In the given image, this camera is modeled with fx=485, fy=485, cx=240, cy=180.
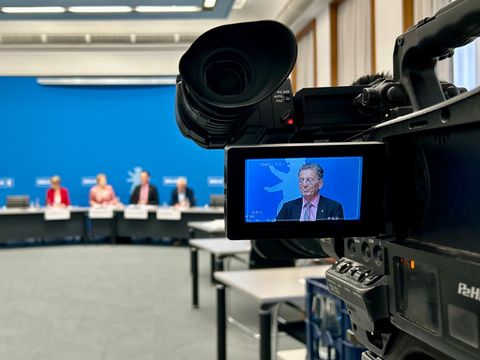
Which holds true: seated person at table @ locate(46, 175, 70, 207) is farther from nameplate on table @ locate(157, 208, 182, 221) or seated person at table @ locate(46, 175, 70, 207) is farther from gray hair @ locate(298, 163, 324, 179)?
gray hair @ locate(298, 163, 324, 179)

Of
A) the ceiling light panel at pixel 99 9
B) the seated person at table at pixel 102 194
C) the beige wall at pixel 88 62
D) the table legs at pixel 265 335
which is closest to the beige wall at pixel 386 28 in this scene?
the table legs at pixel 265 335

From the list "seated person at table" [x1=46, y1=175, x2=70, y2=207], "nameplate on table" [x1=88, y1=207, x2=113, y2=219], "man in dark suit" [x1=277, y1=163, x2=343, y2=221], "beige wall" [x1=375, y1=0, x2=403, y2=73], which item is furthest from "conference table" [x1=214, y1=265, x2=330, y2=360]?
"seated person at table" [x1=46, y1=175, x2=70, y2=207]

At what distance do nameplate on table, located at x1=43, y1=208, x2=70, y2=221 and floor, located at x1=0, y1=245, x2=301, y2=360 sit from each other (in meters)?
1.25

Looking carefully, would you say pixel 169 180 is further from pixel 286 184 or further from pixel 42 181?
pixel 286 184

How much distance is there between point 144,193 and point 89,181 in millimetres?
1466

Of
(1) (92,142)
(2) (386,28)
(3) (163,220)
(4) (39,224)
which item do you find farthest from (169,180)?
(2) (386,28)

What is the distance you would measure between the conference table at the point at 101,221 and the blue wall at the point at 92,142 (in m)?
1.26

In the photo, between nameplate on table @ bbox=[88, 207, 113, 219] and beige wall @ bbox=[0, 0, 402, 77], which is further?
beige wall @ bbox=[0, 0, 402, 77]

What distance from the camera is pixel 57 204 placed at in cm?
860

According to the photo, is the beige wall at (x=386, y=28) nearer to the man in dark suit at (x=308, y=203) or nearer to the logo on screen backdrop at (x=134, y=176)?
the man in dark suit at (x=308, y=203)

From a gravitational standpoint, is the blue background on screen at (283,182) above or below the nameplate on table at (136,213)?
above

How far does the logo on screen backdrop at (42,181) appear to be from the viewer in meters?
9.57

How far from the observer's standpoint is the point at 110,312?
437 centimetres

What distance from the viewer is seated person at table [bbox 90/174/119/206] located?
8.95 metres
